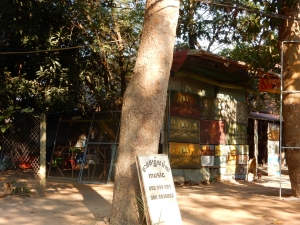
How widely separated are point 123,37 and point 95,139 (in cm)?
344

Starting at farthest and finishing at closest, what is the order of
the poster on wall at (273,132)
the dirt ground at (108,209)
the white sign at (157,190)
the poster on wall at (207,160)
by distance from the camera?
the poster on wall at (273,132)
the poster on wall at (207,160)
the dirt ground at (108,209)
the white sign at (157,190)

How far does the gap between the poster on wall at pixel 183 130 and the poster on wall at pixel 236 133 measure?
5.74ft

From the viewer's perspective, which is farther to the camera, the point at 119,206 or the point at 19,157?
the point at 19,157

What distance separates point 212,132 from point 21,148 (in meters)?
5.74

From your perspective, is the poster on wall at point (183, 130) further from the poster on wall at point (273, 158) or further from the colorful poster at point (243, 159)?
the poster on wall at point (273, 158)

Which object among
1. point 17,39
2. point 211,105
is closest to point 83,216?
point 17,39

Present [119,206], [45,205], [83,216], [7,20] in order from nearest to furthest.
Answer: [119,206], [83,216], [45,205], [7,20]

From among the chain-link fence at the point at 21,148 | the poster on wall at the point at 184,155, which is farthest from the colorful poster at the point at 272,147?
the chain-link fence at the point at 21,148

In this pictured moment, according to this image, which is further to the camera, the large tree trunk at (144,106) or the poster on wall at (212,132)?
the poster on wall at (212,132)

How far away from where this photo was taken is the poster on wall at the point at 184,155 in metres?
12.5

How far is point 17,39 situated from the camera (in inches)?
487

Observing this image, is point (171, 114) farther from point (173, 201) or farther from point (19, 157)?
point (173, 201)

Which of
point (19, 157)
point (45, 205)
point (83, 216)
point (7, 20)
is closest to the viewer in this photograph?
point (83, 216)

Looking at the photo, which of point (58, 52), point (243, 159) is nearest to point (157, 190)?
point (58, 52)
